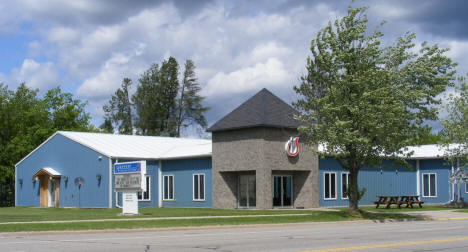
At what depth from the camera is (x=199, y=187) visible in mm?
39656

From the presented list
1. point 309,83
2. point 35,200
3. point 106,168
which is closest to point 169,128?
point 35,200

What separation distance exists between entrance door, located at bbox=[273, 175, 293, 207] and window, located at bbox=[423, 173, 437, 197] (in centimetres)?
1262

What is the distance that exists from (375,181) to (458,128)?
685cm

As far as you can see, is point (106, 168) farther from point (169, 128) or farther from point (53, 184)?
point (169, 128)

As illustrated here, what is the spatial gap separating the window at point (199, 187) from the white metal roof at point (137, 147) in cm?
148

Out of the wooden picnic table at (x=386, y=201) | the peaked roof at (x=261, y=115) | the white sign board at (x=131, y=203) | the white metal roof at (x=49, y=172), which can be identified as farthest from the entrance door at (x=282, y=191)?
the white metal roof at (x=49, y=172)

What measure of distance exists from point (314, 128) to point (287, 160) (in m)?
7.70

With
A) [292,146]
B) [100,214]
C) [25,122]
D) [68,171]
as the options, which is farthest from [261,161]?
[25,122]

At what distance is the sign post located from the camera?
96.9 ft

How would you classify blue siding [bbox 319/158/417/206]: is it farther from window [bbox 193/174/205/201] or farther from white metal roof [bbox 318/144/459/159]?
window [bbox 193/174/205/201]

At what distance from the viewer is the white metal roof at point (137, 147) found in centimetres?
4056

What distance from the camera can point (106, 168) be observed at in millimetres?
39625

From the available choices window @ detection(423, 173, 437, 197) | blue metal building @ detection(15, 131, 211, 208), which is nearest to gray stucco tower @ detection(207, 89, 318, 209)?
blue metal building @ detection(15, 131, 211, 208)

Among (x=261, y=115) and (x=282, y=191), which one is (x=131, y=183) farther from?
(x=282, y=191)
